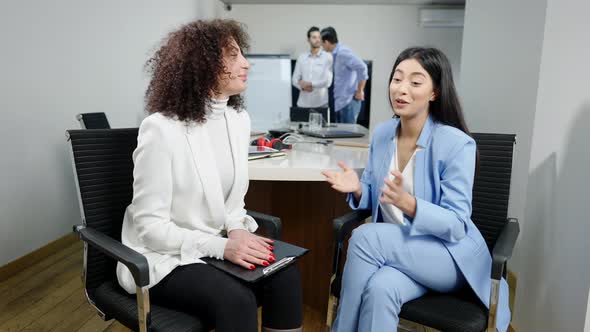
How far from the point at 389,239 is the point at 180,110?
75 centimetres

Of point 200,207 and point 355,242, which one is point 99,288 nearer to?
point 200,207

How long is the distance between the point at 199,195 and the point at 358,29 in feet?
21.4

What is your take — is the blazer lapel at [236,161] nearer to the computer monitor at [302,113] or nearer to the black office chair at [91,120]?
the black office chair at [91,120]

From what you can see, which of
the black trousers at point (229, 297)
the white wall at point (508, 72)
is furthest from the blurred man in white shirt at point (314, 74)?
the black trousers at point (229, 297)

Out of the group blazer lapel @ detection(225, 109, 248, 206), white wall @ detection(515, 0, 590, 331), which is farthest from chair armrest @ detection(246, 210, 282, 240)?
white wall @ detection(515, 0, 590, 331)

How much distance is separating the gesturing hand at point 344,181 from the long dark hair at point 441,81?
0.35 m

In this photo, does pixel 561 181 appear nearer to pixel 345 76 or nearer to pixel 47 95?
pixel 47 95

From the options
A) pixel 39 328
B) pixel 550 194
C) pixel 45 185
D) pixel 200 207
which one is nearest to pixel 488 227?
pixel 550 194

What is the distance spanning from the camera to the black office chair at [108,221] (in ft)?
3.96

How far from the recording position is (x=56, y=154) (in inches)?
120

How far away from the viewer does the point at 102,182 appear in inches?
56.2

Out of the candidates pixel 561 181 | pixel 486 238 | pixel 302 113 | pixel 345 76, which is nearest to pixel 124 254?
pixel 486 238

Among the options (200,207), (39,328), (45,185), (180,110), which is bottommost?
(39,328)

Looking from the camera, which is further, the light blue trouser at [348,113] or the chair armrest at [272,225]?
the light blue trouser at [348,113]
